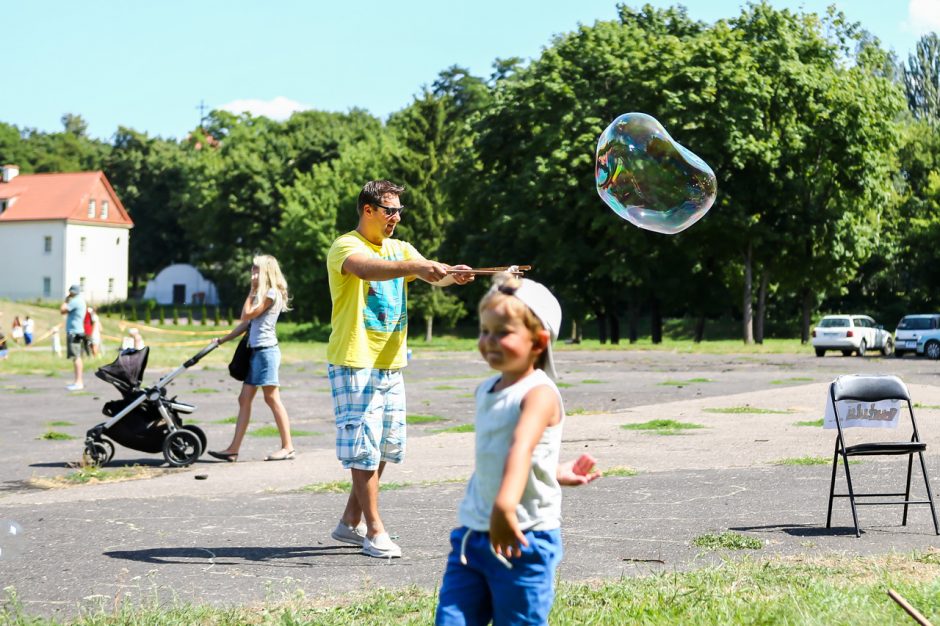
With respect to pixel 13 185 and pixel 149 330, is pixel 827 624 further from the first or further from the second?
pixel 13 185

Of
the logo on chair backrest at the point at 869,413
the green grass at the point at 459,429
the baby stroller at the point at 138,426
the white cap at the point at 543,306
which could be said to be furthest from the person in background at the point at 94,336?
the white cap at the point at 543,306

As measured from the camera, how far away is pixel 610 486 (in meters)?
9.60

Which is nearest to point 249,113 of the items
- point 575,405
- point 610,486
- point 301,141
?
point 301,141

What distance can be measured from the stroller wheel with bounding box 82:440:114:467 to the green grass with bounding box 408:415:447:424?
537 cm

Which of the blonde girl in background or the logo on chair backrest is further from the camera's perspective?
the blonde girl in background

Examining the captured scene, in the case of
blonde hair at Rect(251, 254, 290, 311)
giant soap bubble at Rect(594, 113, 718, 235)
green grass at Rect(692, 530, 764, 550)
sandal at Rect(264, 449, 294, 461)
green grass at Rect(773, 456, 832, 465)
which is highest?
giant soap bubble at Rect(594, 113, 718, 235)

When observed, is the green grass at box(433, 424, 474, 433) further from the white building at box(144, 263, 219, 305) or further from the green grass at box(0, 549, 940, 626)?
the white building at box(144, 263, 219, 305)

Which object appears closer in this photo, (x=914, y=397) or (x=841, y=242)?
(x=914, y=397)

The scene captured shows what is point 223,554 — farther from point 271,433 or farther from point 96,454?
point 271,433

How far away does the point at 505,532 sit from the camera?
3.55m

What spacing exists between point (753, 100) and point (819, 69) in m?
6.18

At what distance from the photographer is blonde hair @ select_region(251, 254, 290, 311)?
38.1 ft

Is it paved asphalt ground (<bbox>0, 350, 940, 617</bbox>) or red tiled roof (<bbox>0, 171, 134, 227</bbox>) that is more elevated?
red tiled roof (<bbox>0, 171, 134, 227</bbox>)

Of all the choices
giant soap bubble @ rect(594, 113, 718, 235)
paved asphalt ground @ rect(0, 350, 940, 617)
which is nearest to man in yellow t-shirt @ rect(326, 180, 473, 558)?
paved asphalt ground @ rect(0, 350, 940, 617)
